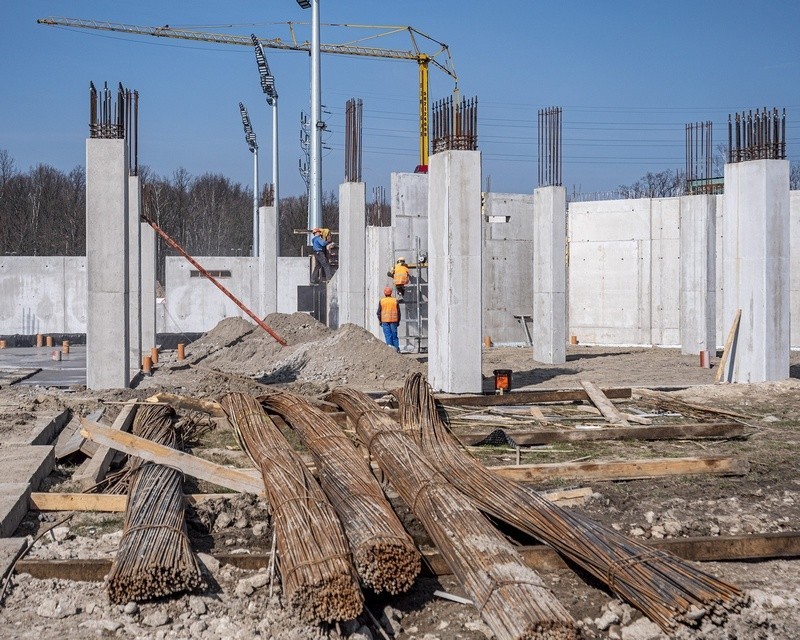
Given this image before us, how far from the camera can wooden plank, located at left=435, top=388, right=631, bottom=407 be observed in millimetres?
11203

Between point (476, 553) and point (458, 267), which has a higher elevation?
point (458, 267)

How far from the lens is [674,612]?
14.4ft

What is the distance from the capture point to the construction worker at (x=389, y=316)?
1883 centimetres

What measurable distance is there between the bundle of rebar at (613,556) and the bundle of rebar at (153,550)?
191cm

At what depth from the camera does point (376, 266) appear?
22.4 metres

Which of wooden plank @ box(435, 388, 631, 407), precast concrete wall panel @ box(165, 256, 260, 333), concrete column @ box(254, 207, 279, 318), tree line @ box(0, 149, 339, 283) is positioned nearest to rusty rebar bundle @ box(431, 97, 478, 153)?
wooden plank @ box(435, 388, 631, 407)

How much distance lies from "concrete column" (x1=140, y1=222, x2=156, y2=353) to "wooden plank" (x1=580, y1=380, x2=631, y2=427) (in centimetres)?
1268

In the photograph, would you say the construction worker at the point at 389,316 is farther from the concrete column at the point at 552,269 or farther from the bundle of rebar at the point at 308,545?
the bundle of rebar at the point at 308,545

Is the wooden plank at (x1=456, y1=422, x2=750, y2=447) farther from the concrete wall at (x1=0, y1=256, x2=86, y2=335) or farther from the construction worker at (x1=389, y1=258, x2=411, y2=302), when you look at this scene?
the concrete wall at (x1=0, y1=256, x2=86, y2=335)

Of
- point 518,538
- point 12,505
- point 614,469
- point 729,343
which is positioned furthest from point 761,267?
point 12,505

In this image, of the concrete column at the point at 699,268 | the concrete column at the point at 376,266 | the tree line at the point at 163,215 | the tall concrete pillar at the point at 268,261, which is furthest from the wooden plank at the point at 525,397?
the tree line at the point at 163,215

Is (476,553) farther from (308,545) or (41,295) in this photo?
(41,295)

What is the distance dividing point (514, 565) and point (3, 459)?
193 inches

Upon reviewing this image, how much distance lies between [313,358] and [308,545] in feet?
40.3
